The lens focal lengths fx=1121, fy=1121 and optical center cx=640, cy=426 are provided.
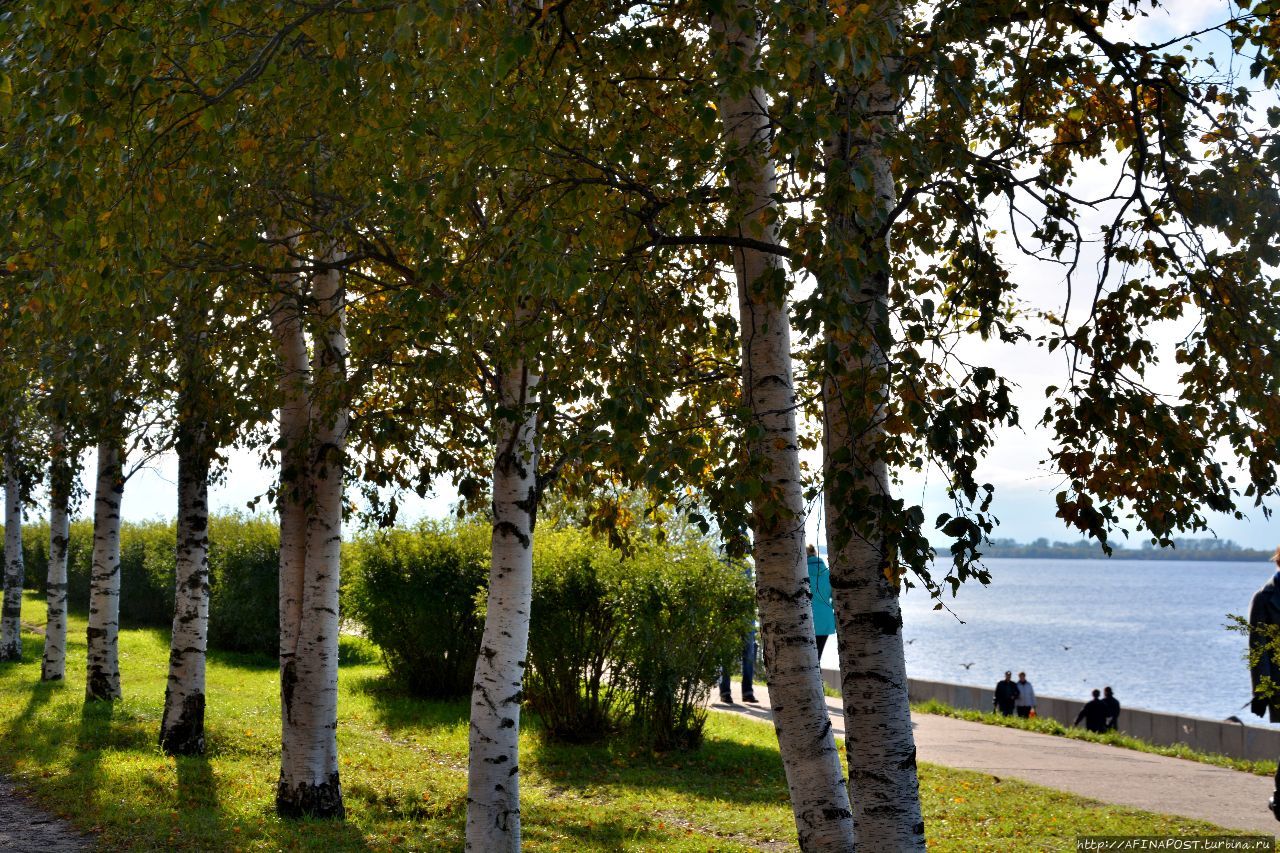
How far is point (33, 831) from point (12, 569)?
10839 millimetres


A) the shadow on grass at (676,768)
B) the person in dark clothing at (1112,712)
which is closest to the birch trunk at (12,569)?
the shadow on grass at (676,768)

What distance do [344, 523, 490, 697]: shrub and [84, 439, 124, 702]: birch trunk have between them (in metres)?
3.96

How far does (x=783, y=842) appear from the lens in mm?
9203

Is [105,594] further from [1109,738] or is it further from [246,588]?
[1109,738]

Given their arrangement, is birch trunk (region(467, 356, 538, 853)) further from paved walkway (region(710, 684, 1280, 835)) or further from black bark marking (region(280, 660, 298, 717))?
paved walkway (region(710, 684, 1280, 835))

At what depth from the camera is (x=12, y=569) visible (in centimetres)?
1803

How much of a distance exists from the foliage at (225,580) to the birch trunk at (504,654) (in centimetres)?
1360

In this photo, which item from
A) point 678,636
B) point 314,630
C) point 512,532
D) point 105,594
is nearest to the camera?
point 512,532

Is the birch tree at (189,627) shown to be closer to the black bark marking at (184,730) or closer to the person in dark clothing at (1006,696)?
the black bark marking at (184,730)

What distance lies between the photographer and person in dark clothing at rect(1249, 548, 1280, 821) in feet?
24.9

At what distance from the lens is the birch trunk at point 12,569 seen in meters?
18.1

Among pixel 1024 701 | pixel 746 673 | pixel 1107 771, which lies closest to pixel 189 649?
pixel 746 673

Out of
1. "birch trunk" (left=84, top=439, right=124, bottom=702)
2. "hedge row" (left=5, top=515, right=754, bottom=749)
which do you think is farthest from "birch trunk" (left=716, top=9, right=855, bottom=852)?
"birch trunk" (left=84, top=439, right=124, bottom=702)

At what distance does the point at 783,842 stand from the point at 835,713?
24.2 ft
